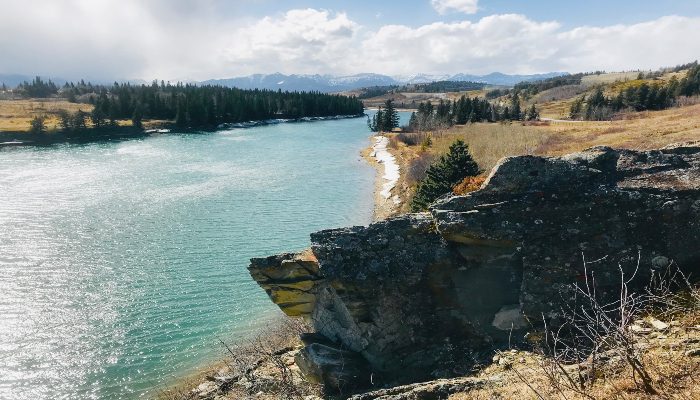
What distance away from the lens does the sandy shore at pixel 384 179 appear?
44978mm

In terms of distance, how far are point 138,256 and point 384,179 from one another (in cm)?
3559

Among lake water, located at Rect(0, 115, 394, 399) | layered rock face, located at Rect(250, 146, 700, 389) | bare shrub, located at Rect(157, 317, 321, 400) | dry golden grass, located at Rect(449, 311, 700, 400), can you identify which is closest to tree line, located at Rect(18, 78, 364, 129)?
lake water, located at Rect(0, 115, 394, 399)

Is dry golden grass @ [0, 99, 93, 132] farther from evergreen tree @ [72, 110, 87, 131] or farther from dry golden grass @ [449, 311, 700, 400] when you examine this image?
dry golden grass @ [449, 311, 700, 400]

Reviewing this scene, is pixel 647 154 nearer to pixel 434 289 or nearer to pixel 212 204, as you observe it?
pixel 434 289

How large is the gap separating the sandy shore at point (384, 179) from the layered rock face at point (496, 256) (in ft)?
83.9

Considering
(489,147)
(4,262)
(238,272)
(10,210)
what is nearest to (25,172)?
(10,210)

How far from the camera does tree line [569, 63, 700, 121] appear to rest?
293 ft

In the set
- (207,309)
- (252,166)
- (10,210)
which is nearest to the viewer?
(207,309)

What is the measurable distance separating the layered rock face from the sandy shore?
25.6 m

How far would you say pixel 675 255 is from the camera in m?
10.4

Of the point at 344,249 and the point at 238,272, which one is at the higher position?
the point at 344,249

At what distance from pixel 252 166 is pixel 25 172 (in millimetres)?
32562

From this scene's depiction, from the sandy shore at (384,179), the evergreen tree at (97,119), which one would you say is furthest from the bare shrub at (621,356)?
the evergreen tree at (97,119)

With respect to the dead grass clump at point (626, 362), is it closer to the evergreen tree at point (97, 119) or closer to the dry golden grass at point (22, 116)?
the dry golden grass at point (22, 116)
